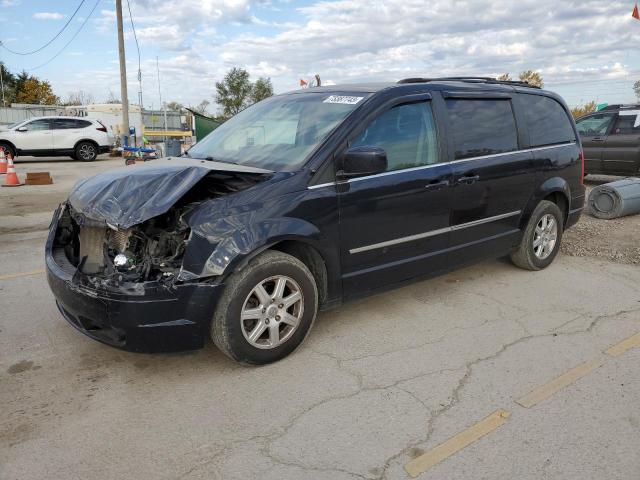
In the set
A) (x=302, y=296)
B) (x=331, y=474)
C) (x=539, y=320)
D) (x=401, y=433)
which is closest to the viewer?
(x=331, y=474)

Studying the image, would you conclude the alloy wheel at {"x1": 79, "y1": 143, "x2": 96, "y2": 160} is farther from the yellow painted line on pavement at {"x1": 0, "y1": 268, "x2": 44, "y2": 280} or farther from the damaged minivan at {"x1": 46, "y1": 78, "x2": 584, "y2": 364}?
the damaged minivan at {"x1": 46, "y1": 78, "x2": 584, "y2": 364}

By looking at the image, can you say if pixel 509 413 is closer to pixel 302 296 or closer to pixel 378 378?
pixel 378 378

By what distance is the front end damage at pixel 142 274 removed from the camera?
9.81ft

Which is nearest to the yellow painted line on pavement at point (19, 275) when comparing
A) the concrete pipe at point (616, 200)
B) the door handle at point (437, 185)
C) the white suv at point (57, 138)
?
the door handle at point (437, 185)

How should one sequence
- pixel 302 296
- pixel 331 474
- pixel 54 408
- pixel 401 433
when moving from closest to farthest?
pixel 331 474, pixel 401 433, pixel 54 408, pixel 302 296

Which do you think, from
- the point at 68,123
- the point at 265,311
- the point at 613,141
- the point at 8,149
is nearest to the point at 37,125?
the point at 68,123

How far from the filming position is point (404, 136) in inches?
158

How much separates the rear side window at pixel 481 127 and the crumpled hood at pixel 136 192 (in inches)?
71.3

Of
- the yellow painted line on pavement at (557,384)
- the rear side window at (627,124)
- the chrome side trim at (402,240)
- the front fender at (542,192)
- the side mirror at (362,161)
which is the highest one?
the rear side window at (627,124)

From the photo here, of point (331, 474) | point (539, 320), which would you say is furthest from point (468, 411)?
point (539, 320)

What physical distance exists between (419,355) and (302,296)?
3.10 ft

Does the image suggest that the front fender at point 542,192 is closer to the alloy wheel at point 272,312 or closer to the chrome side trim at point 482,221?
the chrome side trim at point 482,221

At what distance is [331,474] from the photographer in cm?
243

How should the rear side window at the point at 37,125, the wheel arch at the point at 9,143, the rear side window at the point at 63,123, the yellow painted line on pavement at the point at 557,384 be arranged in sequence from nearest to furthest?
the yellow painted line on pavement at the point at 557,384 < the wheel arch at the point at 9,143 < the rear side window at the point at 37,125 < the rear side window at the point at 63,123
